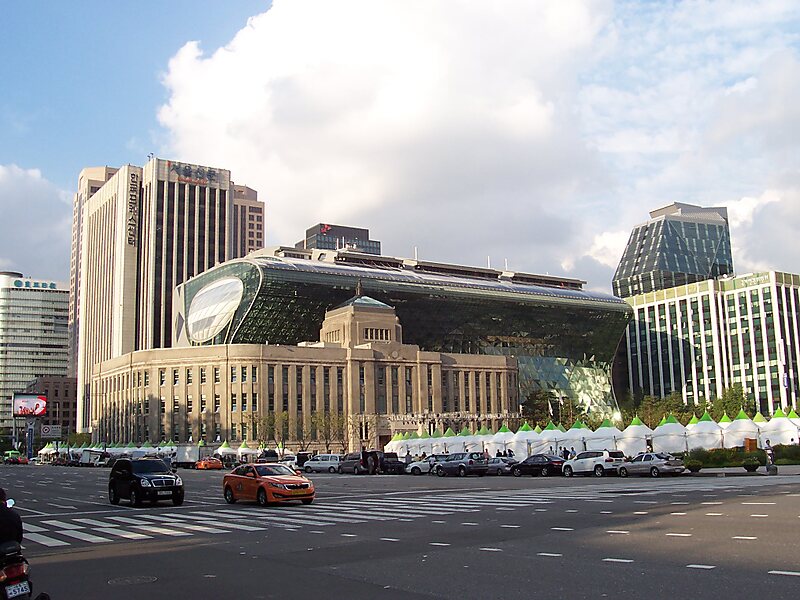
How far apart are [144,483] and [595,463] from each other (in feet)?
89.5

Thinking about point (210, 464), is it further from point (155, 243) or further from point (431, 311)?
point (155, 243)

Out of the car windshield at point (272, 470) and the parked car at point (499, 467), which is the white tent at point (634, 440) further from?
the car windshield at point (272, 470)

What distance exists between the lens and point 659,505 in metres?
23.8

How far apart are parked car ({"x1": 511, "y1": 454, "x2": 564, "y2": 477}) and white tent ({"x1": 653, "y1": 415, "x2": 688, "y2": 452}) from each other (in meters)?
10.1

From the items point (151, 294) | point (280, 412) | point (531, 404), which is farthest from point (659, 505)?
point (151, 294)

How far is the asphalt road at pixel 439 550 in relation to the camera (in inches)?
475

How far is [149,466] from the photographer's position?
31.1m

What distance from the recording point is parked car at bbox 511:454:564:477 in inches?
1987

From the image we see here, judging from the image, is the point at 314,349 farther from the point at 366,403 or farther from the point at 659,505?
the point at 659,505

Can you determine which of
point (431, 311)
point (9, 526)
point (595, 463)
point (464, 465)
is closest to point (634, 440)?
point (595, 463)

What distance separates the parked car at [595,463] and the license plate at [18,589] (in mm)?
40934

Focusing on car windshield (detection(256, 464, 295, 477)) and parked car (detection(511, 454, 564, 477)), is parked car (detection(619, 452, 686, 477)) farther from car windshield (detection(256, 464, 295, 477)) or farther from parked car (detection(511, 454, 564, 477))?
car windshield (detection(256, 464, 295, 477))

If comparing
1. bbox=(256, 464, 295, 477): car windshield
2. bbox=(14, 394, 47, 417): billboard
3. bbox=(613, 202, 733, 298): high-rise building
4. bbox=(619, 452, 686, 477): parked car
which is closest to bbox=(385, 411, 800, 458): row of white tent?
bbox=(619, 452, 686, 477): parked car

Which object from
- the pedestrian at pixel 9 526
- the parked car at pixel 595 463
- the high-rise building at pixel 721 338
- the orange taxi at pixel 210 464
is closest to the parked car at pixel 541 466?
the parked car at pixel 595 463
